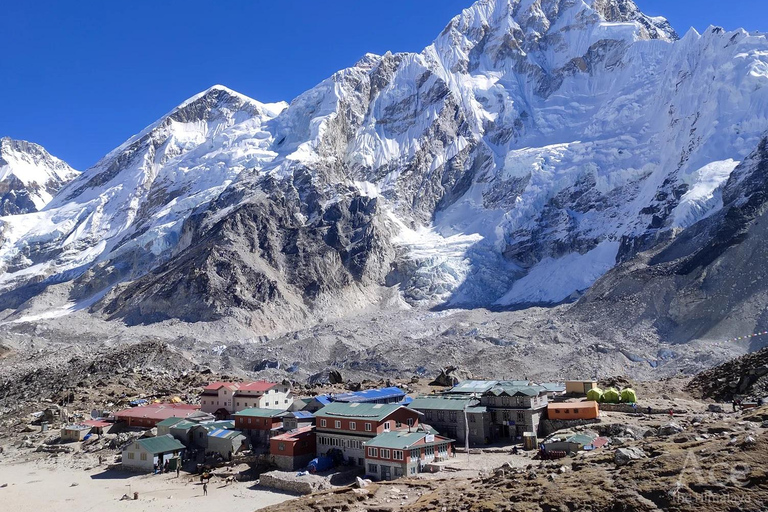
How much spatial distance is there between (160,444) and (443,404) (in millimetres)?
19755

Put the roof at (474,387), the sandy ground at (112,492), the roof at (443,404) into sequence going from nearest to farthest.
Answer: the sandy ground at (112,492), the roof at (443,404), the roof at (474,387)

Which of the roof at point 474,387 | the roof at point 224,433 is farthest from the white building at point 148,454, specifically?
the roof at point 474,387

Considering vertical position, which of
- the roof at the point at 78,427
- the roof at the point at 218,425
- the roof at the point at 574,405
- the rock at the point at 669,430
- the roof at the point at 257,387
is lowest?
the roof at the point at 78,427

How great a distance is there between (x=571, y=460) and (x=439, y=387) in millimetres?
46928

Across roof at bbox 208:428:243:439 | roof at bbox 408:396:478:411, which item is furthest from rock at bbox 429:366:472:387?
roof at bbox 208:428:243:439

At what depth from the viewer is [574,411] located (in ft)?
152

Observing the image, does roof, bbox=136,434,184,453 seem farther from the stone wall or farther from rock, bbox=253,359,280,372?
rock, bbox=253,359,280,372

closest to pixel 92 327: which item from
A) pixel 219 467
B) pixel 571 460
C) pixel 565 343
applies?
pixel 565 343

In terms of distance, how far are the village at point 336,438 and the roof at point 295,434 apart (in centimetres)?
15

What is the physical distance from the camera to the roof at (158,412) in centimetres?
5591

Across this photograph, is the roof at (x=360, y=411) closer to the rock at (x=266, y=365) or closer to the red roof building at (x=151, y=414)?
the red roof building at (x=151, y=414)

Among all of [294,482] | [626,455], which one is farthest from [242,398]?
[626,455]

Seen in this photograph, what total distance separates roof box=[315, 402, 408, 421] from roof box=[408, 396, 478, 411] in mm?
4198

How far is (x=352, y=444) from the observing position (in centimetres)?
4391
